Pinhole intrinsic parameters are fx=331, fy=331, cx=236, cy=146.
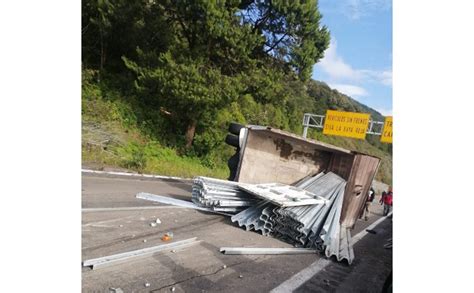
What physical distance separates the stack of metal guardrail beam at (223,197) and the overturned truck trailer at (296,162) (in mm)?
551

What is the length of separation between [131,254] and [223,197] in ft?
5.57

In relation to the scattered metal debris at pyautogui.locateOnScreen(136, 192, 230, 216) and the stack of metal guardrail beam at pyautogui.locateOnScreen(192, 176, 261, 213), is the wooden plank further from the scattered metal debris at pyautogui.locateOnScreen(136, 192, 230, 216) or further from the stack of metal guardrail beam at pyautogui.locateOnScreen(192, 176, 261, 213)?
the scattered metal debris at pyautogui.locateOnScreen(136, 192, 230, 216)

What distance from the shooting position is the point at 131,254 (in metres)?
2.18

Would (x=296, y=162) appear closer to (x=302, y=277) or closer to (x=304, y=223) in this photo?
(x=304, y=223)

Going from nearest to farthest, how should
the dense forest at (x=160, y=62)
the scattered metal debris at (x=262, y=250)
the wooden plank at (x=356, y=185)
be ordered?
the dense forest at (x=160, y=62)
the scattered metal debris at (x=262, y=250)
the wooden plank at (x=356, y=185)

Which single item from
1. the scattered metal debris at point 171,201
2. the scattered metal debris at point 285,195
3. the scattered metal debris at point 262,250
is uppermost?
the scattered metal debris at point 285,195

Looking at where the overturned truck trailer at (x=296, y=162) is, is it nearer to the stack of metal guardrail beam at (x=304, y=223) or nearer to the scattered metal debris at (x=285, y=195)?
the scattered metal debris at (x=285, y=195)

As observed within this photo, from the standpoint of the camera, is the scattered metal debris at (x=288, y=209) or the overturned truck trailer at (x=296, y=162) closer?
the scattered metal debris at (x=288, y=209)

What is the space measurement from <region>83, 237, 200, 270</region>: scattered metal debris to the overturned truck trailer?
6.12ft

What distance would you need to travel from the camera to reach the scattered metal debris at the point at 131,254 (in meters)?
1.90

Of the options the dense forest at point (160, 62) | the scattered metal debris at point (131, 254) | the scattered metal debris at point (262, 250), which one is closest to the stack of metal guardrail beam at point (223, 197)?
the dense forest at point (160, 62)

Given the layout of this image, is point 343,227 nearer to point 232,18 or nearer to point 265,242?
point 265,242

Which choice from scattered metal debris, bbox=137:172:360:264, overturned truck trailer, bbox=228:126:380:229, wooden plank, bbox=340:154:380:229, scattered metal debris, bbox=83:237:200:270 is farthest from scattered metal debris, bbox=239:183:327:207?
scattered metal debris, bbox=83:237:200:270

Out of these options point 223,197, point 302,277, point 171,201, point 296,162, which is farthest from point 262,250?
point 296,162
